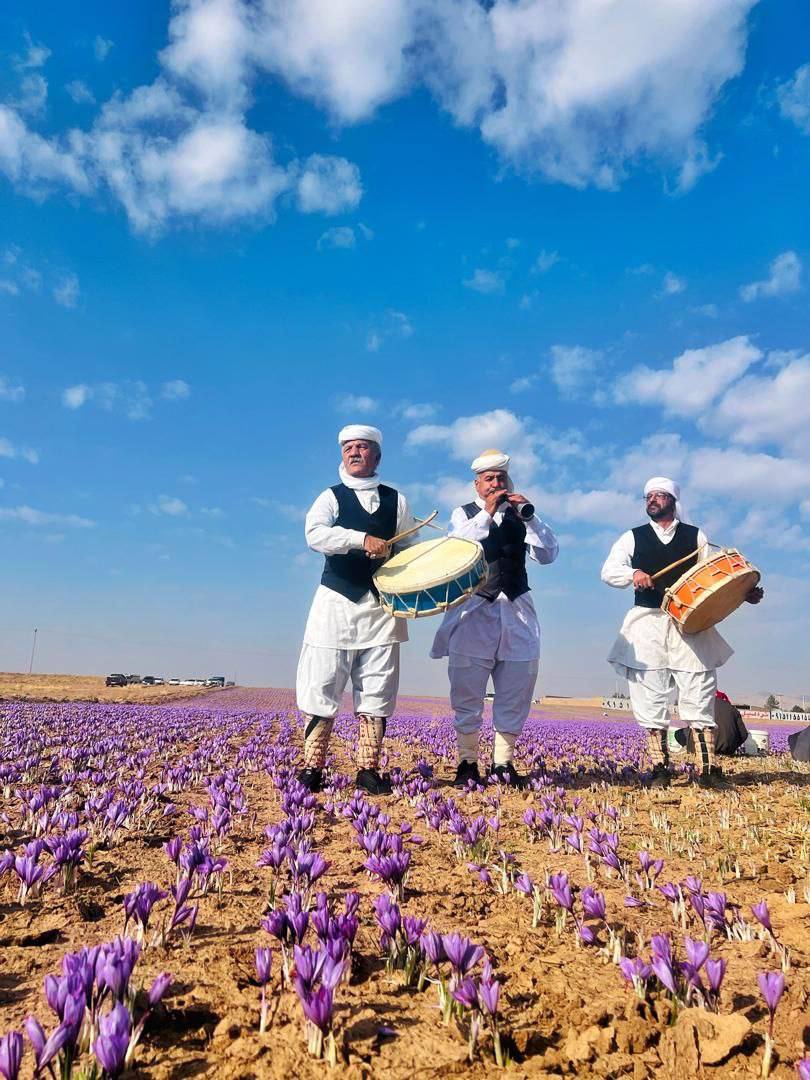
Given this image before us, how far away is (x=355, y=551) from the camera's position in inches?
265

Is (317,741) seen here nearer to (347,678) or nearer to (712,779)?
(347,678)

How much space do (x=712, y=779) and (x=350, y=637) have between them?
13.9ft

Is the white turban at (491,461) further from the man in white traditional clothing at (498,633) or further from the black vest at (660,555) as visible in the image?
the black vest at (660,555)

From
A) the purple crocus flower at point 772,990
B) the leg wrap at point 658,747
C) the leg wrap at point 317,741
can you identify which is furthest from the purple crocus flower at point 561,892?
the leg wrap at point 658,747

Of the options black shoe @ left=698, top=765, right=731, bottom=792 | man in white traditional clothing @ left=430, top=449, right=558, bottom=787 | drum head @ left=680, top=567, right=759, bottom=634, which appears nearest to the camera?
drum head @ left=680, top=567, right=759, bottom=634

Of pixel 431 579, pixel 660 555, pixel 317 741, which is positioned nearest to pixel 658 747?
pixel 660 555

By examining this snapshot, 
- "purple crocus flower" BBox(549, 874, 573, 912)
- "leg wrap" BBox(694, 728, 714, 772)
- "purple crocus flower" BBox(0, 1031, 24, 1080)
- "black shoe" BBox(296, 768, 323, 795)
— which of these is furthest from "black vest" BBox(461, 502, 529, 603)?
"purple crocus flower" BBox(0, 1031, 24, 1080)

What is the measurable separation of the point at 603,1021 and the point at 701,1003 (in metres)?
0.32

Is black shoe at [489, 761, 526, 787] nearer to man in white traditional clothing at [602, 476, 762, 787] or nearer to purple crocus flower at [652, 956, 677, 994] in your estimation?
man in white traditional clothing at [602, 476, 762, 787]

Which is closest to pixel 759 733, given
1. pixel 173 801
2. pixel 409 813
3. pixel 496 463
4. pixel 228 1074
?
pixel 496 463

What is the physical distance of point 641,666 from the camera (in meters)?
7.43

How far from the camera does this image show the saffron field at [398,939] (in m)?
1.87

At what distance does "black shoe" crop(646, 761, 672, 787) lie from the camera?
712 centimetres

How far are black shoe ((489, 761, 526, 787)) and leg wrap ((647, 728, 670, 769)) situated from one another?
1586 millimetres
